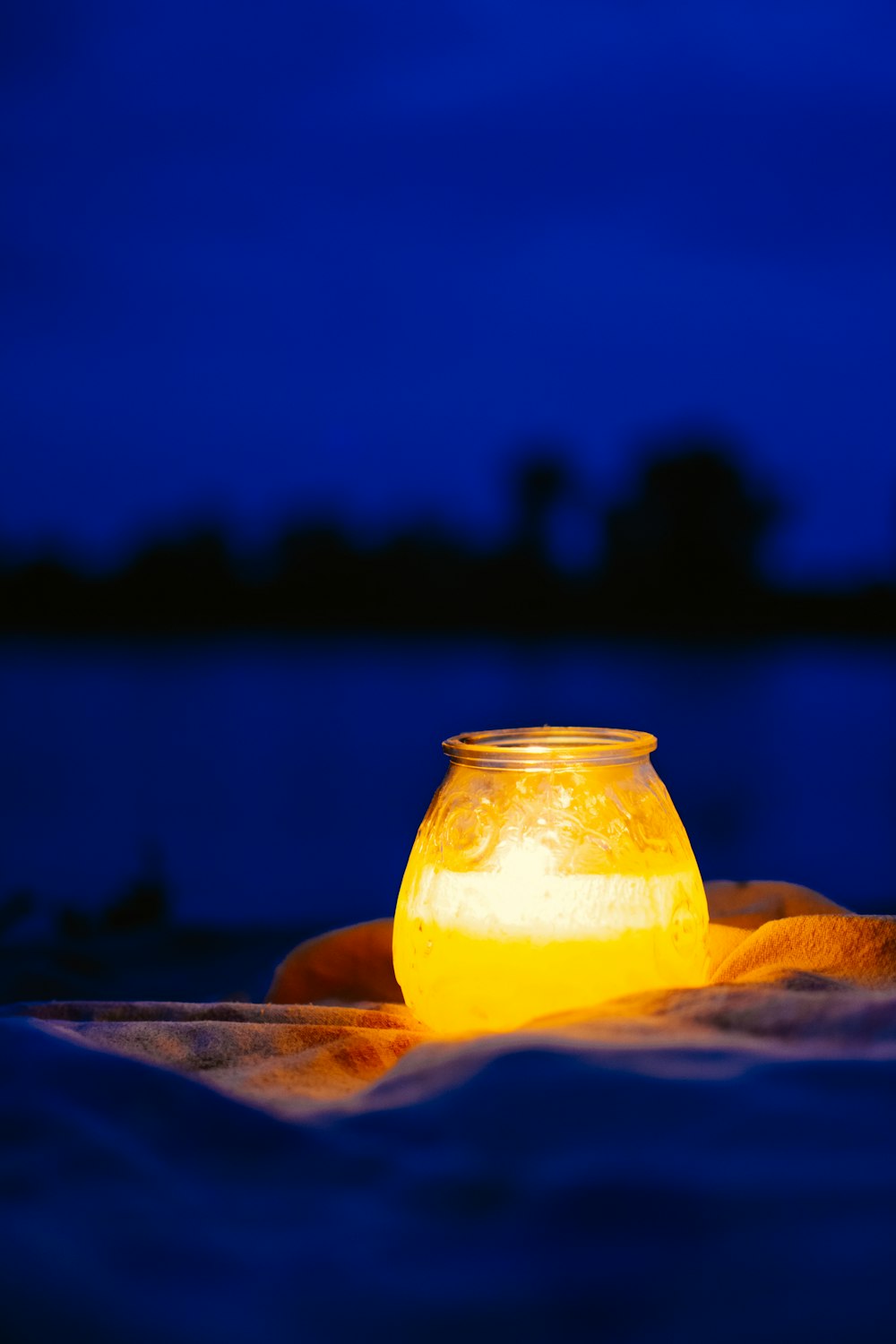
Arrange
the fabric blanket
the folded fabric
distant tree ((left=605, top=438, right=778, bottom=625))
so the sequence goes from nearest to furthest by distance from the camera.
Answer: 1. the fabric blanket
2. the folded fabric
3. distant tree ((left=605, top=438, right=778, bottom=625))

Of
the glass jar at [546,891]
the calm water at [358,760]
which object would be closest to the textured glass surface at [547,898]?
the glass jar at [546,891]

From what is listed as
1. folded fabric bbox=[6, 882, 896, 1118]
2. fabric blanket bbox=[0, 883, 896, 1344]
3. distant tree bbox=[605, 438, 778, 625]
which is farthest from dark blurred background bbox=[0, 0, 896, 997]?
fabric blanket bbox=[0, 883, 896, 1344]

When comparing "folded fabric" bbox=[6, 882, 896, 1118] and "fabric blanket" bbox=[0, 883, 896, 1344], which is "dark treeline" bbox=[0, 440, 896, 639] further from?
"fabric blanket" bbox=[0, 883, 896, 1344]

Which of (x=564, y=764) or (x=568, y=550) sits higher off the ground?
(x=568, y=550)

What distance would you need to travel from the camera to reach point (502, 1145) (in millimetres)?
727

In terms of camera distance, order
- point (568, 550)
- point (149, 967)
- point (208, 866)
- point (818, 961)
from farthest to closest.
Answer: point (568, 550) < point (208, 866) < point (149, 967) < point (818, 961)

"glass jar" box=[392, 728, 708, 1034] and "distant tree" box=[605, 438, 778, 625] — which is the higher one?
"distant tree" box=[605, 438, 778, 625]

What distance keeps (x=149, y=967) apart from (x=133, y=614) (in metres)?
4.85

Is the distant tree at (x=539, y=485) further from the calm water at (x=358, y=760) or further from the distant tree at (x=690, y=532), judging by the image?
the calm water at (x=358, y=760)

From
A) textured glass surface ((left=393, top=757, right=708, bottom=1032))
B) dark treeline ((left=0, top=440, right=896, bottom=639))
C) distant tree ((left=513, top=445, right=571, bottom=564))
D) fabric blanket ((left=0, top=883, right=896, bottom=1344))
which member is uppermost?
distant tree ((left=513, top=445, right=571, bottom=564))

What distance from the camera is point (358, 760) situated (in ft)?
16.8

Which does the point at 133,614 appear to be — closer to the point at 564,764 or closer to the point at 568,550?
the point at 568,550

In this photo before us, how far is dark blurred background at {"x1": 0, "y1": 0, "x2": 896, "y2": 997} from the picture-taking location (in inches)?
181

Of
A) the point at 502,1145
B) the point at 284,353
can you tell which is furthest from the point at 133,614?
the point at 502,1145
